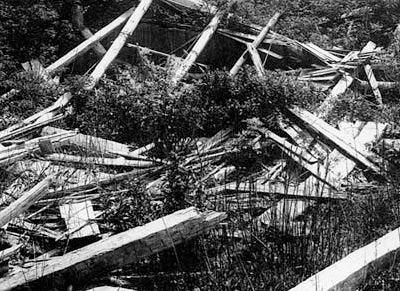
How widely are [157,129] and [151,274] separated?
133 inches

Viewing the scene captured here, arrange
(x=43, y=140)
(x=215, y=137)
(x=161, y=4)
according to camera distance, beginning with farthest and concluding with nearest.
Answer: (x=161, y=4) < (x=215, y=137) < (x=43, y=140)

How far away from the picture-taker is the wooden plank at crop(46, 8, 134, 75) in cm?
1106

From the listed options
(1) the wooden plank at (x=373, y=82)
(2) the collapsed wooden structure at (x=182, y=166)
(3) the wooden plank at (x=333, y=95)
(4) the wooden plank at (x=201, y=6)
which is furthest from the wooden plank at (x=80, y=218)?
(4) the wooden plank at (x=201, y=6)

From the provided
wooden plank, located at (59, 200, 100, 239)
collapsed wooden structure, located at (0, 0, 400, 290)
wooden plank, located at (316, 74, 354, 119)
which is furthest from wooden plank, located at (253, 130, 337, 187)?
wooden plank, located at (59, 200, 100, 239)

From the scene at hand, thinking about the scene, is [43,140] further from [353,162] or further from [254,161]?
[353,162]

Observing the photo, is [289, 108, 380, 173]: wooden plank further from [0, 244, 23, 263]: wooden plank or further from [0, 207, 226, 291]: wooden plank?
[0, 244, 23, 263]: wooden plank

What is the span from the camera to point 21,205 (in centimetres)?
534

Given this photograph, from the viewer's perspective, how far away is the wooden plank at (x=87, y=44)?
11.1m

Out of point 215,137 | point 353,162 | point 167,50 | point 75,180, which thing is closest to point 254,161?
point 215,137

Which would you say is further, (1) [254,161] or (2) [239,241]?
(1) [254,161]

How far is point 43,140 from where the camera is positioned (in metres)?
7.76

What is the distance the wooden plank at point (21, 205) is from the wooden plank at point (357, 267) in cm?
289

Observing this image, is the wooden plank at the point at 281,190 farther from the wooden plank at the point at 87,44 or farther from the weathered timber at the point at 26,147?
the wooden plank at the point at 87,44

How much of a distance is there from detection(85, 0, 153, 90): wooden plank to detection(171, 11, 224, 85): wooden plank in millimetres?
1443
